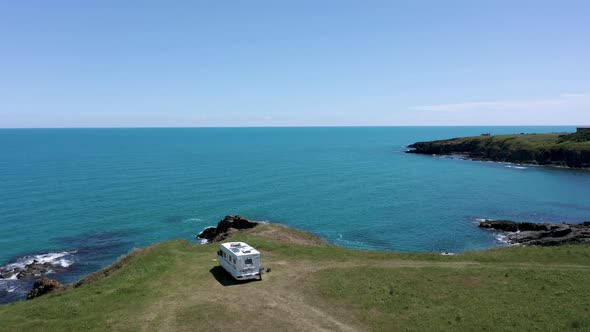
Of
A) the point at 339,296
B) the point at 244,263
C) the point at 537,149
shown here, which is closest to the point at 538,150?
the point at 537,149

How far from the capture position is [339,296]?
106ft

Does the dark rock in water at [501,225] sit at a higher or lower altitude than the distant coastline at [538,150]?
lower

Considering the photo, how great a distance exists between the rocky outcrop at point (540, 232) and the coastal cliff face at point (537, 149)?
91.3 m

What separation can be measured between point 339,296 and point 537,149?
163m

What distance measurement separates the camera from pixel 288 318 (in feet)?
95.5

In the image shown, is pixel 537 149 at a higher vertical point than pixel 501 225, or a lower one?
higher

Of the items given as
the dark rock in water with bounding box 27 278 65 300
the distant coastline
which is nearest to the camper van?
the dark rock in water with bounding box 27 278 65 300

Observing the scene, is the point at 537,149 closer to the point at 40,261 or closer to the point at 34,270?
the point at 40,261

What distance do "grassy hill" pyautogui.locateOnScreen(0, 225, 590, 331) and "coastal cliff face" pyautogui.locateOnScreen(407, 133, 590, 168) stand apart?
128158 mm

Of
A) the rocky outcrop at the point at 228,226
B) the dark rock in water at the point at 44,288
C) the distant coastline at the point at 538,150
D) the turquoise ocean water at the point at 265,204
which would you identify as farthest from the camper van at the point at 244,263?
the distant coastline at the point at 538,150

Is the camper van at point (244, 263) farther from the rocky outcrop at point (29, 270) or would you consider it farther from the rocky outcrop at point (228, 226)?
the rocky outcrop at point (29, 270)

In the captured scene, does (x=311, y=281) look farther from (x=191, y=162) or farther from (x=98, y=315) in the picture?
(x=191, y=162)

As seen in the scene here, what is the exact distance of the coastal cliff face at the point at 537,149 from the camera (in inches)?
5896

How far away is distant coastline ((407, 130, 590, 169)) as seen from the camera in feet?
491
